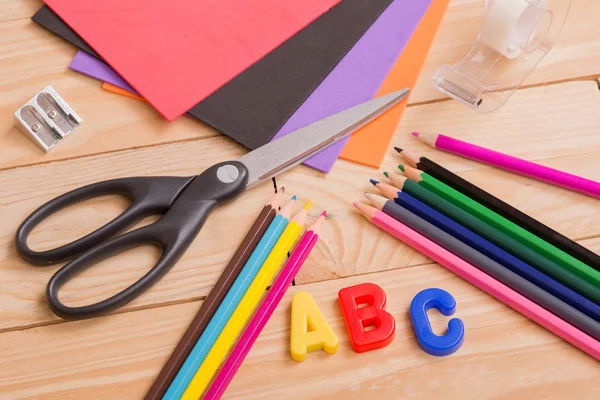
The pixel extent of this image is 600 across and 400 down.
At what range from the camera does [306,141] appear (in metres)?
0.71

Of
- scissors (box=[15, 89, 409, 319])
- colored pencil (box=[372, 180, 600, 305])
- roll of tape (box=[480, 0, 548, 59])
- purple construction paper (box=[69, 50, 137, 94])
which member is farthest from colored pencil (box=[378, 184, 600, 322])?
purple construction paper (box=[69, 50, 137, 94])

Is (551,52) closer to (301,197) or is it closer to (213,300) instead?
(301,197)

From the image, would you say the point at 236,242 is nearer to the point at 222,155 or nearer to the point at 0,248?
the point at 222,155

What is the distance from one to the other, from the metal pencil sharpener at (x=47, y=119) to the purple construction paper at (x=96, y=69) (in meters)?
0.05

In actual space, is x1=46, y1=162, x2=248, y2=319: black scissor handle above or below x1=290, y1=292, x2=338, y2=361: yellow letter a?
above

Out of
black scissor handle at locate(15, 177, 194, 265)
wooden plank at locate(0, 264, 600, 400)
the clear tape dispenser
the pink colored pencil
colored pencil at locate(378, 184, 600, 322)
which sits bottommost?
wooden plank at locate(0, 264, 600, 400)

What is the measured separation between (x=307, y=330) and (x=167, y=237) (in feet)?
0.49

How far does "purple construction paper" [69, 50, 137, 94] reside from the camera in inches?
30.3

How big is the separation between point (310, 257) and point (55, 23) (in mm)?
394

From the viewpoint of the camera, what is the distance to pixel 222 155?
0.73 m

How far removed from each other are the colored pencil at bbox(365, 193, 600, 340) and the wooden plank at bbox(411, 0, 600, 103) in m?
0.15

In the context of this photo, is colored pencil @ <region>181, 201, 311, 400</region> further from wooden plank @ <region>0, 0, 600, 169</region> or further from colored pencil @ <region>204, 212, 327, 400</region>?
wooden plank @ <region>0, 0, 600, 169</region>

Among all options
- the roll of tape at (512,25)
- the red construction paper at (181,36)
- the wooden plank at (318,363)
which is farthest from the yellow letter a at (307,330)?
the roll of tape at (512,25)

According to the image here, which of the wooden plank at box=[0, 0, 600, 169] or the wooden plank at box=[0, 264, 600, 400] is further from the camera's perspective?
the wooden plank at box=[0, 0, 600, 169]
